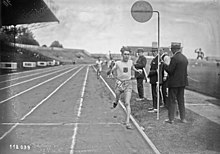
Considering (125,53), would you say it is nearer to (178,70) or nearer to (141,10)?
(141,10)

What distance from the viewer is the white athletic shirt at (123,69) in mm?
4867

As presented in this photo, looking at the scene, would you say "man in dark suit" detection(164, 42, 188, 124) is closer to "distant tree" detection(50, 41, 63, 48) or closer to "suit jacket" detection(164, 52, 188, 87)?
"suit jacket" detection(164, 52, 188, 87)

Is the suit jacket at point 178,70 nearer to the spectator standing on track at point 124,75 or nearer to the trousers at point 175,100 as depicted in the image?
the trousers at point 175,100

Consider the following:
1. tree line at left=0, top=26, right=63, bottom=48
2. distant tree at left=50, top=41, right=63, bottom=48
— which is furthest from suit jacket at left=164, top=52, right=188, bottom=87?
tree line at left=0, top=26, right=63, bottom=48

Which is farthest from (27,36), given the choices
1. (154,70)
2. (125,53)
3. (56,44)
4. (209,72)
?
(154,70)

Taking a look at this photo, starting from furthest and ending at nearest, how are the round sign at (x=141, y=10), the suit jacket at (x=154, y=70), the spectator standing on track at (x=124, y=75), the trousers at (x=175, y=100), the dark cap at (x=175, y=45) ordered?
the suit jacket at (x=154, y=70) → the trousers at (x=175, y=100) → the spectator standing on track at (x=124, y=75) → the dark cap at (x=175, y=45) → the round sign at (x=141, y=10)

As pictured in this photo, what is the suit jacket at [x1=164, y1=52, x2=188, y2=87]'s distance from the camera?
476cm

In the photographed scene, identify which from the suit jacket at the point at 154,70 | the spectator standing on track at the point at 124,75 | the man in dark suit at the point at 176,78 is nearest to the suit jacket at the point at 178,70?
the man in dark suit at the point at 176,78

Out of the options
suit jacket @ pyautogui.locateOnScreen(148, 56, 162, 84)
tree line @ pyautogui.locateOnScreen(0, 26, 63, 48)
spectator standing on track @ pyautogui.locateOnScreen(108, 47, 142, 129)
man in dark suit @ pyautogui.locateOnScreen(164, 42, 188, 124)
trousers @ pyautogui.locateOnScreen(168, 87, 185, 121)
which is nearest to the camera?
tree line @ pyautogui.locateOnScreen(0, 26, 63, 48)

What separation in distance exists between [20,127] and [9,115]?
53cm

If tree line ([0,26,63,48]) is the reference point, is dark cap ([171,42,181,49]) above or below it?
below

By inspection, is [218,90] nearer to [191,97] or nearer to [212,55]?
[212,55]

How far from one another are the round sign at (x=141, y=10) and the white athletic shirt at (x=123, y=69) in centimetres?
89

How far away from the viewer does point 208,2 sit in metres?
3.96
